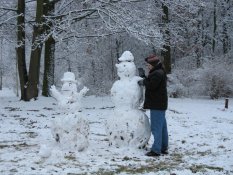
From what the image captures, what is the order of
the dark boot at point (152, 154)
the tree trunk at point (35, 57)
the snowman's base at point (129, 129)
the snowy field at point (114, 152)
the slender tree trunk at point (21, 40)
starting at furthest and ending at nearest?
the slender tree trunk at point (21, 40)
the tree trunk at point (35, 57)
the snowman's base at point (129, 129)
the dark boot at point (152, 154)
the snowy field at point (114, 152)

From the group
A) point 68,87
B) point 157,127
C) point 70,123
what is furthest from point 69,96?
point 157,127

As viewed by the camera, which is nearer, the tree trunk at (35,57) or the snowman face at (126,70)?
the snowman face at (126,70)

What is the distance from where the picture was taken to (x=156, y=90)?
881 centimetres

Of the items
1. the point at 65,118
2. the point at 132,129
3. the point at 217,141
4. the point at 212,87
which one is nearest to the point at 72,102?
the point at 65,118

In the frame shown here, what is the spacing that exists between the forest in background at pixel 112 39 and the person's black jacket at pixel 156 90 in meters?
8.51

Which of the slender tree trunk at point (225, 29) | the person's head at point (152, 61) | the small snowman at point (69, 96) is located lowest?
the small snowman at point (69, 96)

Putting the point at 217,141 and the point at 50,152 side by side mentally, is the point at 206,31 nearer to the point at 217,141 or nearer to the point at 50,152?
the point at 217,141

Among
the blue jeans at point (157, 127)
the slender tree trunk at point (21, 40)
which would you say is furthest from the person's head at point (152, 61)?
the slender tree trunk at point (21, 40)

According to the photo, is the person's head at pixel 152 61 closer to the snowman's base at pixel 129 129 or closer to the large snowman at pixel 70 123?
the snowman's base at pixel 129 129

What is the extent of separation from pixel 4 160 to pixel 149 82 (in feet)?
9.85

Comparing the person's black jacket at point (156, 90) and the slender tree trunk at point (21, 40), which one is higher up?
the slender tree trunk at point (21, 40)

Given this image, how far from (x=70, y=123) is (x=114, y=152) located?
1.00 metres

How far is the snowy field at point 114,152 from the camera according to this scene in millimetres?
7410

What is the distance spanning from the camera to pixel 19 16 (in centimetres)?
2047
